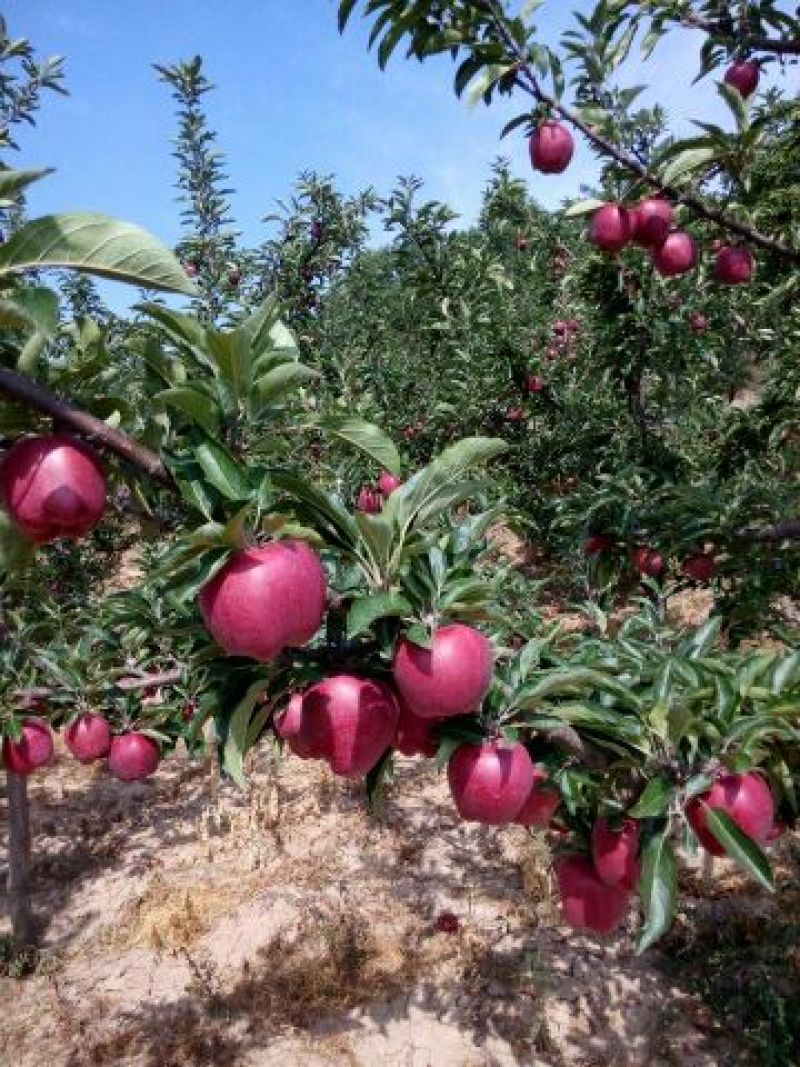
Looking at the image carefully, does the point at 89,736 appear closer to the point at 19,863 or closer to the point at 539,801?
the point at 19,863

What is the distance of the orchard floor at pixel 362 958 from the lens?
320 centimetres

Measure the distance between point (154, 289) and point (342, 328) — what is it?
20.4 ft

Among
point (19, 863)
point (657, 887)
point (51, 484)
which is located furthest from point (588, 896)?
point (19, 863)

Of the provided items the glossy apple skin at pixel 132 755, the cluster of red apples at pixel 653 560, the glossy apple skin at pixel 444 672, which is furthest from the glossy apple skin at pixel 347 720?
the glossy apple skin at pixel 132 755

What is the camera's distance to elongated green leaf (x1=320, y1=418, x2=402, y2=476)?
107cm

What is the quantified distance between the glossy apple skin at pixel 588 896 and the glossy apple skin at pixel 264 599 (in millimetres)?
935

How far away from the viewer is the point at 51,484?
94 cm

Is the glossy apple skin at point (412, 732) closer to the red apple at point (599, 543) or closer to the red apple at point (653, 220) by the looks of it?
the red apple at point (599, 543)

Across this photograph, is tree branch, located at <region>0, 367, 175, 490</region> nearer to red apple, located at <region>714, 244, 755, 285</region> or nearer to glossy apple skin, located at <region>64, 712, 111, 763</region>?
red apple, located at <region>714, 244, 755, 285</region>

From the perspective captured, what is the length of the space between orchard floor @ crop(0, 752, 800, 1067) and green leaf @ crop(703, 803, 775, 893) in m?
2.21

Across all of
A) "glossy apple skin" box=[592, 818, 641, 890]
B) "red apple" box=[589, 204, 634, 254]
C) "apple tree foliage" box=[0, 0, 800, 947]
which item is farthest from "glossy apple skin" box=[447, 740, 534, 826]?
"red apple" box=[589, 204, 634, 254]

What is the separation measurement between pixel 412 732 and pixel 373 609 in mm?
437

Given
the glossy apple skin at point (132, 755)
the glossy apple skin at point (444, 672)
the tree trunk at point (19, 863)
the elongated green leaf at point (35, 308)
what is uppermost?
the elongated green leaf at point (35, 308)

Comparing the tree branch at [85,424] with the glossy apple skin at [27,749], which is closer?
the tree branch at [85,424]
